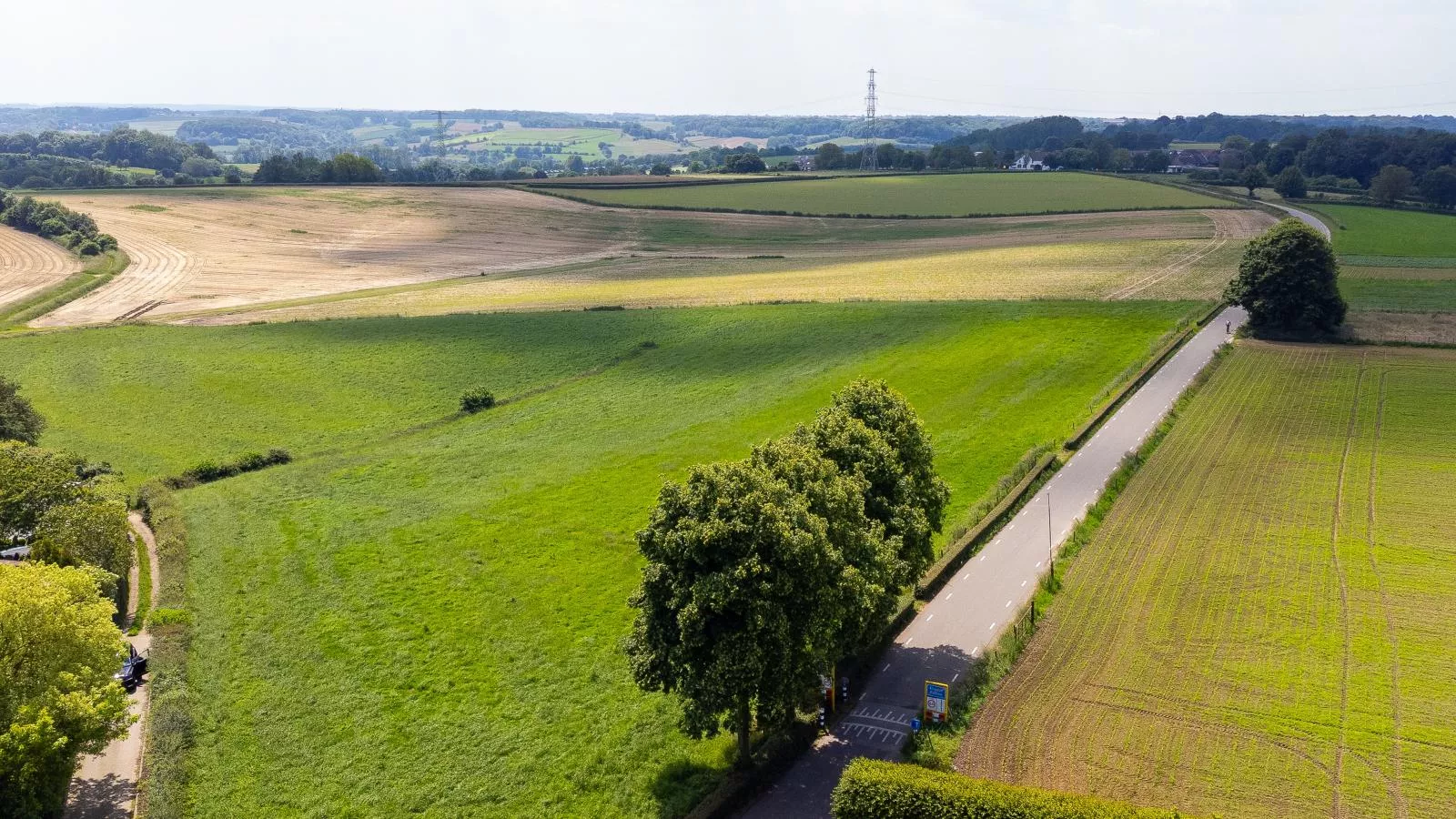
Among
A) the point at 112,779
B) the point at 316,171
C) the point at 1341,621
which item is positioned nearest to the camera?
the point at 112,779

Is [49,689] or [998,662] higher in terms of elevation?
[49,689]

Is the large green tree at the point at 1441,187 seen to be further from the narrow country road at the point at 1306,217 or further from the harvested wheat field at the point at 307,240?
the harvested wheat field at the point at 307,240

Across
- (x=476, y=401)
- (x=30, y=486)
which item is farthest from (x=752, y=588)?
(x=476, y=401)

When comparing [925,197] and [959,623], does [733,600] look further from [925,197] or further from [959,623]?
[925,197]

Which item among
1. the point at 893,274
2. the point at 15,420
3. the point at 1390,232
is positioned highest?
the point at 1390,232

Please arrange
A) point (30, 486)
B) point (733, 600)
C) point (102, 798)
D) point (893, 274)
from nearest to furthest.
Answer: point (733, 600) < point (102, 798) < point (30, 486) < point (893, 274)

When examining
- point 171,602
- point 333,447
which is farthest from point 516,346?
point 171,602

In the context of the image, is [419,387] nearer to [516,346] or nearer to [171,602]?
[516,346]

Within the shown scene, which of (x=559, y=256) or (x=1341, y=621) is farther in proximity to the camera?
(x=559, y=256)
